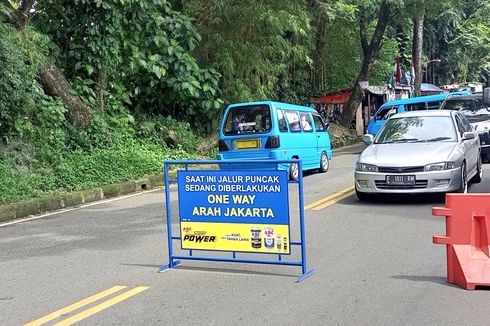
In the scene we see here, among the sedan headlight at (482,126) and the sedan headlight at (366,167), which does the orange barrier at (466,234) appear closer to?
the sedan headlight at (366,167)

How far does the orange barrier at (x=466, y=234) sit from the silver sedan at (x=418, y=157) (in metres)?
3.94

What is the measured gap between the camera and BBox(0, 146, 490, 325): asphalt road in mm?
5012

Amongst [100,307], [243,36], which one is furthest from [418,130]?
Result: [243,36]

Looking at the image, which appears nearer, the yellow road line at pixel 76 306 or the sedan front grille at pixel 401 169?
the yellow road line at pixel 76 306

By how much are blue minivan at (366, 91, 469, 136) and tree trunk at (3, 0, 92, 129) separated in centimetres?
901

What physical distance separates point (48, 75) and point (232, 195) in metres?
11.1

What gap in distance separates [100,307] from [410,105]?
16.8 meters

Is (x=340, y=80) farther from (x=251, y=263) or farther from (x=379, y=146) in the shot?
(x=251, y=263)

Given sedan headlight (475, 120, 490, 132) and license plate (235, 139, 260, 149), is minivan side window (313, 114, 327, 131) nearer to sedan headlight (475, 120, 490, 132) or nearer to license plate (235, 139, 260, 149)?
license plate (235, 139, 260, 149)

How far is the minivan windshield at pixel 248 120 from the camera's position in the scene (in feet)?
46.1

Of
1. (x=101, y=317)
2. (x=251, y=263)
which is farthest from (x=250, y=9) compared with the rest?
(x=101, y=317)

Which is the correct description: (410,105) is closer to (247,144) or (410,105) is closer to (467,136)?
(247,144)

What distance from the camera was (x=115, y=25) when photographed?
1673cm

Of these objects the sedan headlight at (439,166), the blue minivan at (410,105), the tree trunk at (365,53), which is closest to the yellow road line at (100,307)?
the sedan headlight at (439,166)
